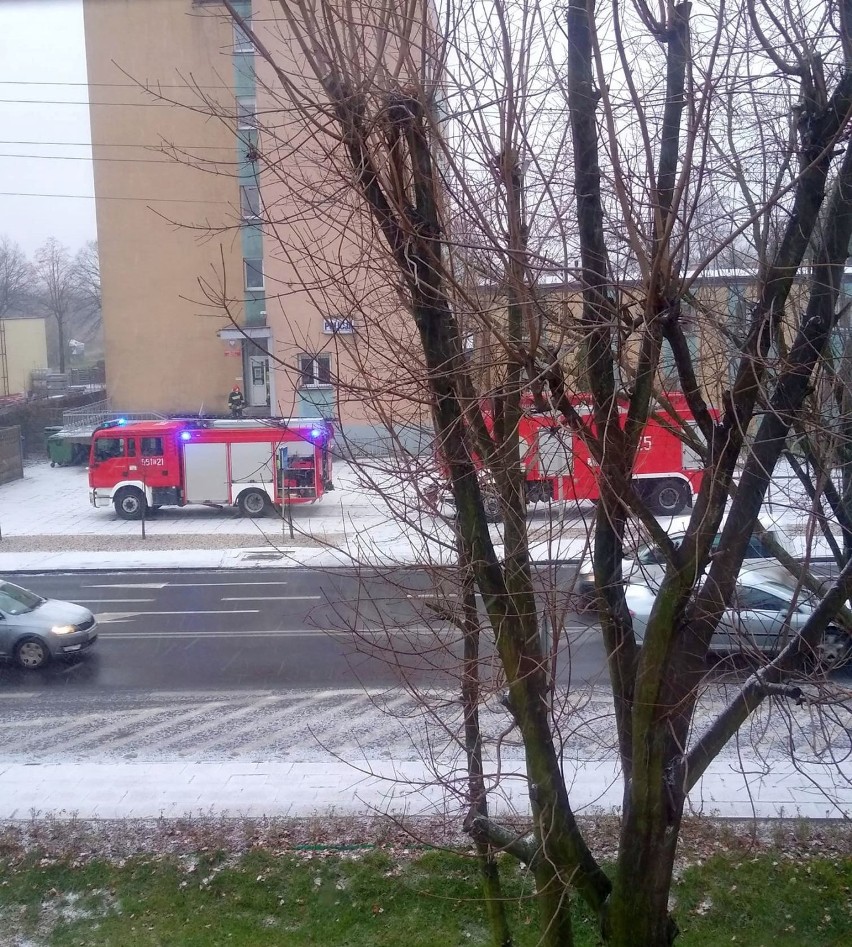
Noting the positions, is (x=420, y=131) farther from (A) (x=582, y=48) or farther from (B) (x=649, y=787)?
(B) (x=649, y=787)

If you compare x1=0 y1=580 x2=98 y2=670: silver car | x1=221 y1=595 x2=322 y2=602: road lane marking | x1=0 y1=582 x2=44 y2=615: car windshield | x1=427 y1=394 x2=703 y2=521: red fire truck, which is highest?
x1=427 y1=394 x2=703 y2=521: red fire truck

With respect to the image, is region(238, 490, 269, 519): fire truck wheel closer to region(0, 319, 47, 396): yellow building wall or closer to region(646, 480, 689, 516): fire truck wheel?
region(646, 480, 689, 516): fire truck wheel

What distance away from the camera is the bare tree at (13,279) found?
33.9 metres

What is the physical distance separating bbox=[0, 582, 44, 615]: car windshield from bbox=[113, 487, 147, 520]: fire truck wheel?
9575 millimetres

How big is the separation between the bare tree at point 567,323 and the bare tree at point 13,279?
33.0 meters

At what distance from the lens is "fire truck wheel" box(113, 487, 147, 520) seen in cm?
2250

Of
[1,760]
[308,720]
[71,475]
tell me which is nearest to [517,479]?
[308,720]

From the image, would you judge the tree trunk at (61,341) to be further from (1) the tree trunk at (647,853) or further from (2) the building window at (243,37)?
(1) the tree trunk at (647,853)

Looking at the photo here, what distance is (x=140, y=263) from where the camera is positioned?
97.4 feet

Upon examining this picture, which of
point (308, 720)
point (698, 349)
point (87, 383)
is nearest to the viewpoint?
point (698, 349)

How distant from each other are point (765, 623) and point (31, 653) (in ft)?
31.5

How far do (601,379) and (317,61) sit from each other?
6.06 feet

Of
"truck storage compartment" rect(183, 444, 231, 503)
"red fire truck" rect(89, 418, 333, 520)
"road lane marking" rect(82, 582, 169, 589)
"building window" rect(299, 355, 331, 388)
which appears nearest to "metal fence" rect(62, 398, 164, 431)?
"red fire truck" rect(89, 418, 333, 520)

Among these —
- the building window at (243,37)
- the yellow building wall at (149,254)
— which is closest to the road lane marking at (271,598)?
the building window at (243,37)
